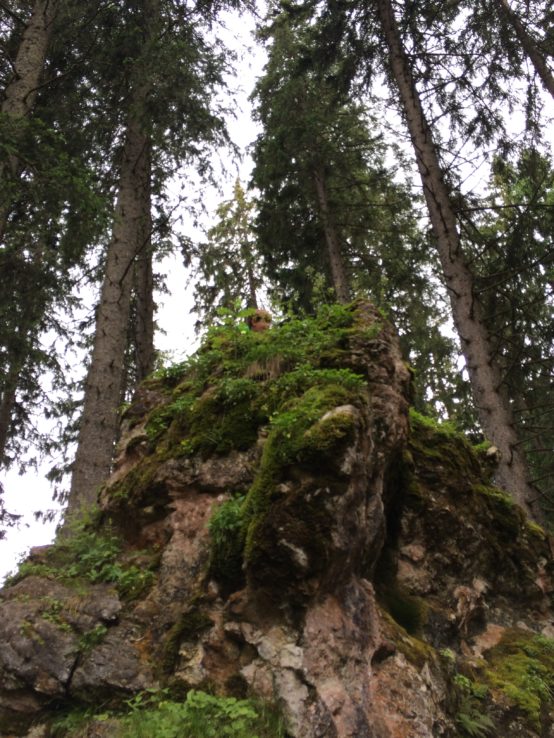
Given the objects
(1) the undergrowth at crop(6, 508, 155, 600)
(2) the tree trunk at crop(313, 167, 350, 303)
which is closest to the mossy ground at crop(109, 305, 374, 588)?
(1) the undergrowth at crop(6, 508, 155, 600)

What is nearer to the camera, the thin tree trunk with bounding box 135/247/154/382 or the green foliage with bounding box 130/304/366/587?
the green foliage with bounding box 130/304/366/587

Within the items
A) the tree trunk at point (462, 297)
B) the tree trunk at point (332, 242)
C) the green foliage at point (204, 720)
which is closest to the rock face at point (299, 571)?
the green foliage at point (204, 720)

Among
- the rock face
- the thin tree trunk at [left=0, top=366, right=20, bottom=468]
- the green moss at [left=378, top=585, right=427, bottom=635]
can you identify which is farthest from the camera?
the thin tree trunk at [left=0, top=366, right=20, bottom=468]

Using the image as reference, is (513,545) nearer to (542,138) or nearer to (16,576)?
(16,576)

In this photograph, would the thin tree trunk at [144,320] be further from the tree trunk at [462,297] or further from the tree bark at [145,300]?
the tree trunk at [462,297]

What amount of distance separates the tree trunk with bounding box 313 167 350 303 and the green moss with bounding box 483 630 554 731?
828 centimetres

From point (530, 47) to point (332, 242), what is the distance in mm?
5884

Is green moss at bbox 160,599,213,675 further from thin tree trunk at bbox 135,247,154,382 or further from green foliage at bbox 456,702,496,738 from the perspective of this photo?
thin tree trunk at bbox 135,247,154,382

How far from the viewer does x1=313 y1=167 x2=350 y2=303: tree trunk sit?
44.2 feet

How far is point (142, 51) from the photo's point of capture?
36.5 feet

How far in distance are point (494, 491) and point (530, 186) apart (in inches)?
331

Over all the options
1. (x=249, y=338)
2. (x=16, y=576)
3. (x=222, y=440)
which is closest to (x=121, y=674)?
(x=16, y=576)

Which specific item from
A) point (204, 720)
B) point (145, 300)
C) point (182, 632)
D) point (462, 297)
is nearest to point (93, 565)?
point (182, 632)

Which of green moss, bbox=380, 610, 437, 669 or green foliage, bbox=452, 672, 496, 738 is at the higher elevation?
green moss, bbox=380, 610, 437, 669
